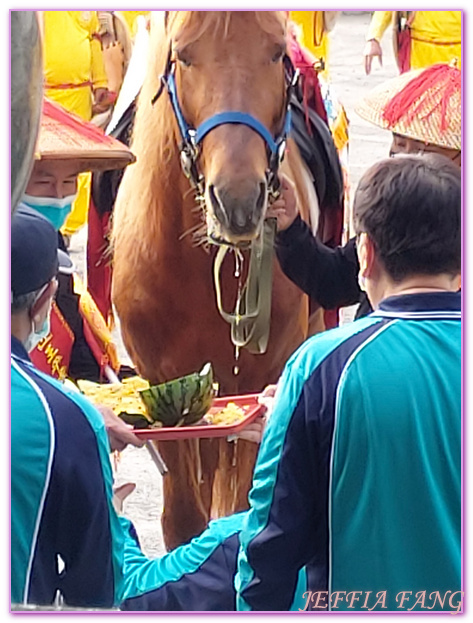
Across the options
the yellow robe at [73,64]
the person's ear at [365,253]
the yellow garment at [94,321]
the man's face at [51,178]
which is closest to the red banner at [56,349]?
the yellow garment at [94,321]

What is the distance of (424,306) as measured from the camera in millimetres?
1748

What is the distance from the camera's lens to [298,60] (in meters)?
3.10

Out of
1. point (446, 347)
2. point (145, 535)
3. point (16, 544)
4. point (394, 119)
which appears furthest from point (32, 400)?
point (145, 535)

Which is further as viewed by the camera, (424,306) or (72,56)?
(72,56)

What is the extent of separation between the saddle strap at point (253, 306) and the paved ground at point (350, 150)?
867 mm

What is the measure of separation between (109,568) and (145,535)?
173 cm

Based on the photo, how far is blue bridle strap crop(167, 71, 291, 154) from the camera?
8.01 feet

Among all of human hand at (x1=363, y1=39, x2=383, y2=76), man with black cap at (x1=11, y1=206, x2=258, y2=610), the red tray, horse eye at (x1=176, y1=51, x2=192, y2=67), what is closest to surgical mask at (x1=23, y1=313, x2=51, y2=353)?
man with black cap at (x1=11, y1=206, x2=258, y2=610)

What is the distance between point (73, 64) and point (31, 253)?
293cm

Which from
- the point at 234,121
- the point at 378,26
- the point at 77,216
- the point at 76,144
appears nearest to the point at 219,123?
the point at 234,121

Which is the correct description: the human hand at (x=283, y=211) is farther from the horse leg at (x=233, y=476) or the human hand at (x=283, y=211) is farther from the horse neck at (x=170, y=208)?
the horse leg at (x=233, y=476)

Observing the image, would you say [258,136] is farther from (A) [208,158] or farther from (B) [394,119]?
(B) [394,119]

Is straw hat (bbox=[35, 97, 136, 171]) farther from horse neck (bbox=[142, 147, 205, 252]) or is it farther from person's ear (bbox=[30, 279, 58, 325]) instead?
person's ear (bbox=[30, 279, 58, 325])

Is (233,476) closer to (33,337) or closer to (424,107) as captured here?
(424,107)
